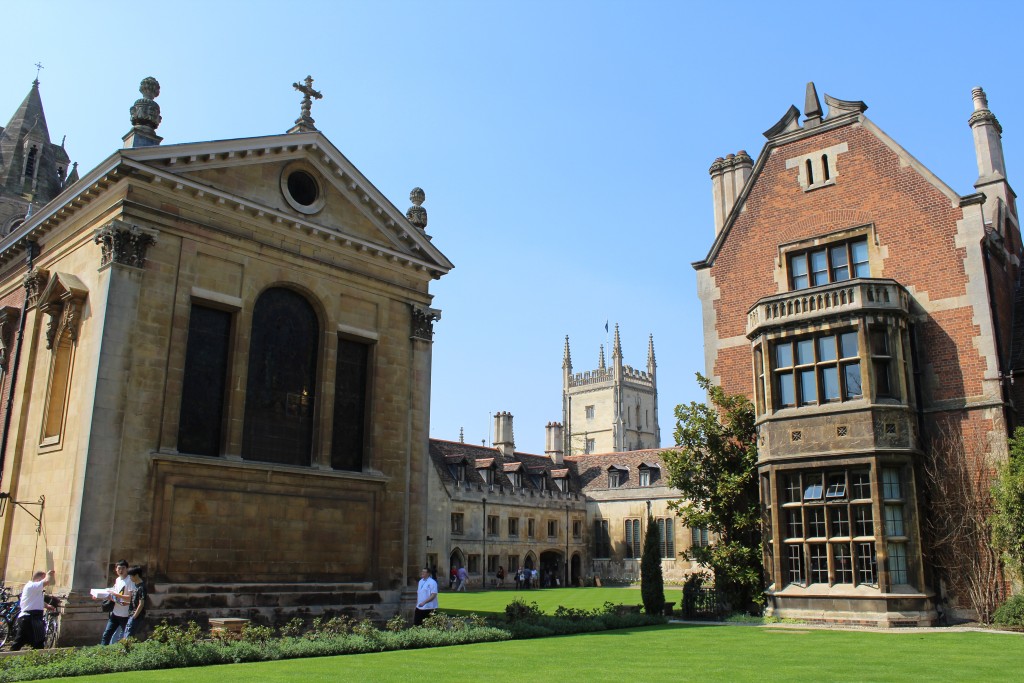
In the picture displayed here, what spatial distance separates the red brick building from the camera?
22312 millimetres

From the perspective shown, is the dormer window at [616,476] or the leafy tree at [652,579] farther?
the dormer window at [616,476]

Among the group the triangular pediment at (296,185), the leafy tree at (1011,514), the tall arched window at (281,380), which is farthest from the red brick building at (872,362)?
the tall arched window at (281,380)

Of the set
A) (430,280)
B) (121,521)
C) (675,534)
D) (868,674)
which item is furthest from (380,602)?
(675,534)

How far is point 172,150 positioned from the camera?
2116 cm

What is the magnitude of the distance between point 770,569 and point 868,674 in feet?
40.7

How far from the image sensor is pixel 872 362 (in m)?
23.1

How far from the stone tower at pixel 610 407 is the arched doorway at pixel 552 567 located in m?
55.5

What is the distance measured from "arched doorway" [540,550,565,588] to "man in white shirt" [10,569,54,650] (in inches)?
1874

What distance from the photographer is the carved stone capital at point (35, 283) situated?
926 inches

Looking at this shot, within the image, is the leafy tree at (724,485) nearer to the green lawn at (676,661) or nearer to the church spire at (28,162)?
the green lawn at (676,661)

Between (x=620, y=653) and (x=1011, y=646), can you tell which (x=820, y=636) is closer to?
(x=1011, y=646)

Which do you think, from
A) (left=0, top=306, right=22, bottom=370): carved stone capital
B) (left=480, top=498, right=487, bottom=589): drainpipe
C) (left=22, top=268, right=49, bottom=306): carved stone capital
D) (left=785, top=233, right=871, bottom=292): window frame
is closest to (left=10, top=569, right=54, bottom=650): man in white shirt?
(left=22, top=268, right=49, bottom=306): carved stone capital

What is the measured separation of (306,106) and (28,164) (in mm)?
35796

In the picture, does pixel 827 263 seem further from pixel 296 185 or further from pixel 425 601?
pixel 296 185
